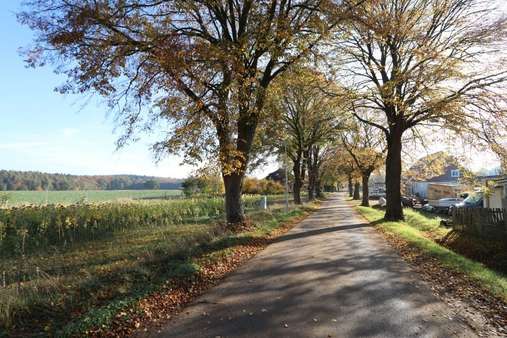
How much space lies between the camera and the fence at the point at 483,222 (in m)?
14.9

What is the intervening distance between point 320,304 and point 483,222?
12.1m

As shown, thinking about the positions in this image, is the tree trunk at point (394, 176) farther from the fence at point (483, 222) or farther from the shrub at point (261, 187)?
the shrub at point (261, 187)

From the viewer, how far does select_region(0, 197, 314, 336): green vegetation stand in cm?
584

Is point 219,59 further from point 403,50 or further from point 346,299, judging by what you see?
point 403,50

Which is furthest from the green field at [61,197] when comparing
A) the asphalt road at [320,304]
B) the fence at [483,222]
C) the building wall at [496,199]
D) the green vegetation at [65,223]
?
the building wall at [496,199]

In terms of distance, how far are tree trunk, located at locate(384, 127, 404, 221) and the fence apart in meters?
4.75

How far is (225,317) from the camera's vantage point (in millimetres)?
6348

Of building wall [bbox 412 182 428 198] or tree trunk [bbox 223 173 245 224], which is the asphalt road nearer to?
tree trunk [bbox 223 173 245 224]

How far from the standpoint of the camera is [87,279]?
7.97 meters

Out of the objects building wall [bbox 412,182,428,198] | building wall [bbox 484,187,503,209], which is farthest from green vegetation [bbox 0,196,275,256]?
building wall [bbox 412,182,428,198]

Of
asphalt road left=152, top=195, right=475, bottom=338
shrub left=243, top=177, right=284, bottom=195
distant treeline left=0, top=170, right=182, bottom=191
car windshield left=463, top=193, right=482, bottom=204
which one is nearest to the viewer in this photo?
asphalt road left=152, top=195, right=475, bottom=338

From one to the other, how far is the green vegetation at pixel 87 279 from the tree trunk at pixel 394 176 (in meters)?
11.2

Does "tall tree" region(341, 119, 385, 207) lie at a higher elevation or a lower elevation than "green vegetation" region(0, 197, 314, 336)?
higher

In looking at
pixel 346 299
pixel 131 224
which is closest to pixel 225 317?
pixel 346 299
